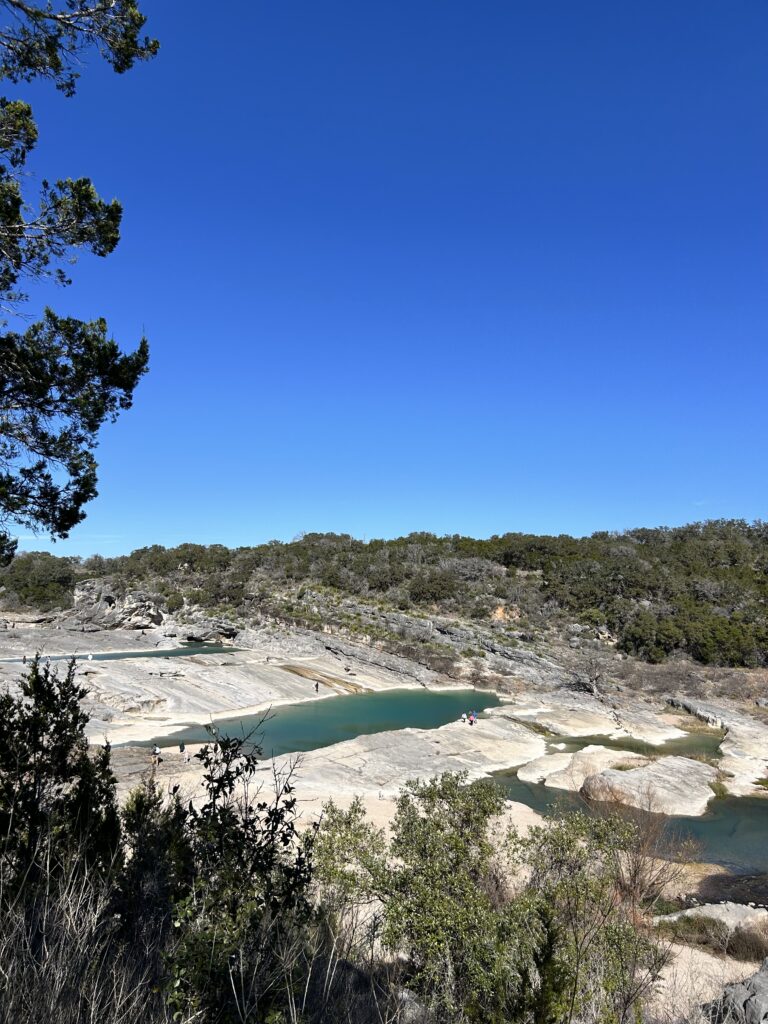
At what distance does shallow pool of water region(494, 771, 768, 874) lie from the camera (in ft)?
85.4

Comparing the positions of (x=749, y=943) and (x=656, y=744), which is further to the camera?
(x=656, y=744)

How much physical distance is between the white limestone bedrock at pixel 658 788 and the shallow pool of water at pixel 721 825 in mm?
584

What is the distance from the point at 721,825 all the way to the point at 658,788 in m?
3.21

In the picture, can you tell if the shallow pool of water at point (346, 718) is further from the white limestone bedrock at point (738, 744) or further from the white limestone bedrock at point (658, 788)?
the white limestone bedrock at point (738, 744)

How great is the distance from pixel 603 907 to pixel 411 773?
74.7ft

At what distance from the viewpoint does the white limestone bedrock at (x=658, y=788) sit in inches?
1195

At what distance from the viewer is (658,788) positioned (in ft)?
104

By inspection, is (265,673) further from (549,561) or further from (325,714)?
(549,561)

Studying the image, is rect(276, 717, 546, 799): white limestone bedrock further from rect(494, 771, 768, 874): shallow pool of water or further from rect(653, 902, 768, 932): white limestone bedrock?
rect(653, 902, 768, 932): white limestone bedrock

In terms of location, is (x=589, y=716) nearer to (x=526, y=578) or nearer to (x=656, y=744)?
(x=656, y=744)

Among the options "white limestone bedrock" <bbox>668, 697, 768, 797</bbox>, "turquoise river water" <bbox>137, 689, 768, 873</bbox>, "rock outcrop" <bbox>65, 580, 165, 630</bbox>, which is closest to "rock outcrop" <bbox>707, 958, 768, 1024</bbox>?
"turquoise river water" <bbox>137, 689, 768, 873</bbox>

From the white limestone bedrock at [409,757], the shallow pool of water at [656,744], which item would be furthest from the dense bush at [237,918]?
the shallow pool of water at [656,744]

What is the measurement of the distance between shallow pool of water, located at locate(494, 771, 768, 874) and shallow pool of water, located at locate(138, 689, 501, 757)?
14608 millimetres

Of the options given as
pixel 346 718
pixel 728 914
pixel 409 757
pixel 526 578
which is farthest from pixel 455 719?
pixel 526 578
